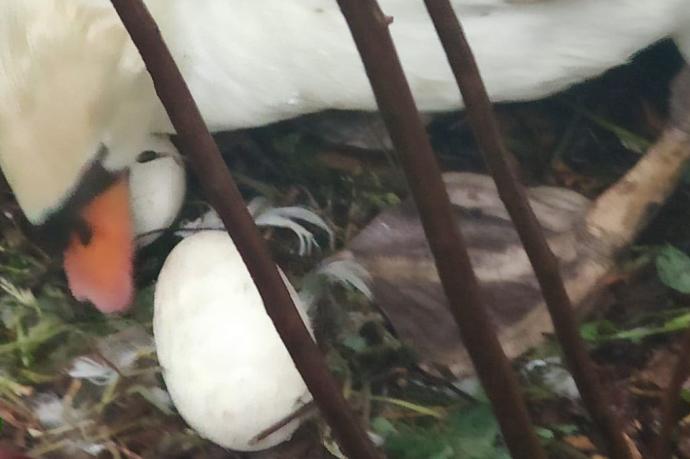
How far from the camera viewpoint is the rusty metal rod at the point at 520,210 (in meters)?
0.39

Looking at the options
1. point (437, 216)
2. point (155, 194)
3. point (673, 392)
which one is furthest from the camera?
point (155, 194)

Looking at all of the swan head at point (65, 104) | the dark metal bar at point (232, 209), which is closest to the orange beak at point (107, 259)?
the swan head at point (65, 104)

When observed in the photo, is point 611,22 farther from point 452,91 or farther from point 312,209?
point 312,209

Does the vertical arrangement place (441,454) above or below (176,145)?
below

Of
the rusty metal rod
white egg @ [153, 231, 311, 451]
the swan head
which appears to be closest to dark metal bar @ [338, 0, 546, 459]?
the rusty metal rod

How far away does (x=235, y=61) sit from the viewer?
675 millimetres

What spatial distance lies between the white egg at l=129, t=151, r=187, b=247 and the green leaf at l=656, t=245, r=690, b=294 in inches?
15.5

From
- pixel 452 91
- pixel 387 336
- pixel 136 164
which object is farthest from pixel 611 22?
pixel 136 164

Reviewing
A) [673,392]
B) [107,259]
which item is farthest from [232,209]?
[107,259]

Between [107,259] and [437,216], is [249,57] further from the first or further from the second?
[437,216]

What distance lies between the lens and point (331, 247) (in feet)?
2.49

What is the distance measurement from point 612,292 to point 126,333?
38 centimetres

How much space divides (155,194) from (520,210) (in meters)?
0.41

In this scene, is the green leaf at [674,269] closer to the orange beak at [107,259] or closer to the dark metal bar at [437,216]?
the dark metal bar at [437,216]
